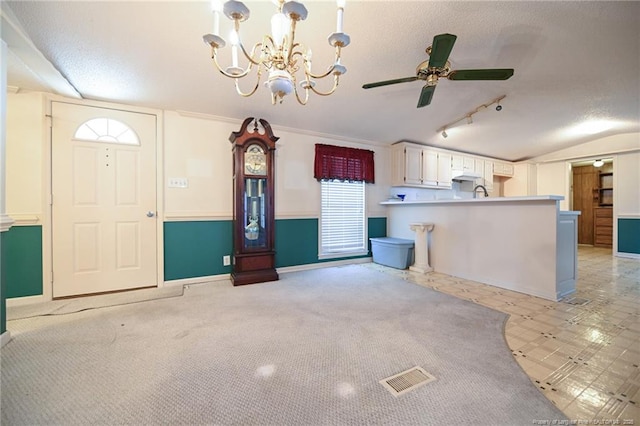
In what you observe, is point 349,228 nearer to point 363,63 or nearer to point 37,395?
point 363,63

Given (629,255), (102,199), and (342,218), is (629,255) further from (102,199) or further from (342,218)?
(102,199)

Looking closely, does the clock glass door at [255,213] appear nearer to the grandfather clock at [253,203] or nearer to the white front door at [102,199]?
the grandfather clock at [253,203]

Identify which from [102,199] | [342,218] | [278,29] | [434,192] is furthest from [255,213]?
[434,192]

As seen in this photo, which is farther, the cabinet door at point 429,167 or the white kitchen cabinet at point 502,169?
the white kitchen cabinet at point 502,169

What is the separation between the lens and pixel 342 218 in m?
4.47

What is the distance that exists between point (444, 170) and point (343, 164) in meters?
2.40

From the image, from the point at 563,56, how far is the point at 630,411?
296 centimetres

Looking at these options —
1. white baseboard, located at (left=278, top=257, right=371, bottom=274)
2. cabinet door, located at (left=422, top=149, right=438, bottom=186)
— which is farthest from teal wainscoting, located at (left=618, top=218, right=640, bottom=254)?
white baseboard, located at (left=278, top=257, right=371, bottom=274)

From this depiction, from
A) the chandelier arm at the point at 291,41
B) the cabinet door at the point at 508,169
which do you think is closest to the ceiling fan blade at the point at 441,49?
the chandelier arm at the point at 291,41

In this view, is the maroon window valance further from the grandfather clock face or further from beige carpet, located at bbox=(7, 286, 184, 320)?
beige carpet, located at bbox=(7, 286, 184, 320)

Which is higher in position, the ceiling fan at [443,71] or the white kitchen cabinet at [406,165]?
the ceiling fan at [443,71]

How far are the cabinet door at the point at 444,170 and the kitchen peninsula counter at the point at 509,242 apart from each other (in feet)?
5.01

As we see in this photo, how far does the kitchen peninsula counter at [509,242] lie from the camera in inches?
109

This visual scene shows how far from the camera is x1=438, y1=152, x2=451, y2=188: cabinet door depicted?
5234mm
